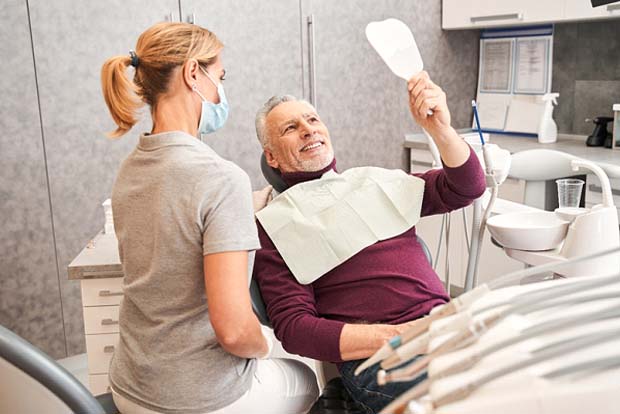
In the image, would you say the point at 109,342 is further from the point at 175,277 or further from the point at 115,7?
the point at 115,7

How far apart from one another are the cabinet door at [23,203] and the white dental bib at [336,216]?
5.26 ft

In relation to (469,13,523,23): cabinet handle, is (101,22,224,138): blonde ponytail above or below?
below

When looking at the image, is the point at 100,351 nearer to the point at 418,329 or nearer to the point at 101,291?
the point at 101,291

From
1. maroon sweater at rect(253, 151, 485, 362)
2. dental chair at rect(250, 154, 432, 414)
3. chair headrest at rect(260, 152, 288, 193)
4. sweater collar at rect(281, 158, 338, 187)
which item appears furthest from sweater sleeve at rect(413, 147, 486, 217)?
chair headrest at rect(260, 152, 288, 193)

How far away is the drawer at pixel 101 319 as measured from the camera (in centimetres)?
188

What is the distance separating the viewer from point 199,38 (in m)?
1.49

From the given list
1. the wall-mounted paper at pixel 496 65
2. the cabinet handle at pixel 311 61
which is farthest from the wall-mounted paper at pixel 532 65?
the cabinet handle at pixel 311 61

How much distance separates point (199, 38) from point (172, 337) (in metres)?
0.63

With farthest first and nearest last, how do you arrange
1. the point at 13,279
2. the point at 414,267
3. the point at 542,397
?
the point at 13,279 → the point at 414,267 → the point at 542,397

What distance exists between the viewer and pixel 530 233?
5.41 ft

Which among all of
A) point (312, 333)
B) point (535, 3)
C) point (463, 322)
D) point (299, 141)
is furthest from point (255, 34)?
point (463, 322)

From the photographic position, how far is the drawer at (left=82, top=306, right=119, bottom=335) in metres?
1.88

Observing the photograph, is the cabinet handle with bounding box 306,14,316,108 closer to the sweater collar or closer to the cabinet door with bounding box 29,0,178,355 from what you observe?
the cabinet door with bounding box 29,0,178,355

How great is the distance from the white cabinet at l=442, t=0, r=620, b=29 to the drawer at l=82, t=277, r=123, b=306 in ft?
7.87
